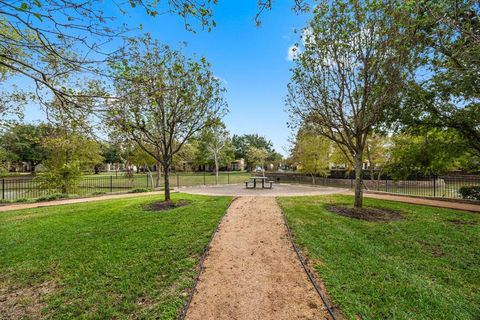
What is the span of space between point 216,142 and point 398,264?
1101 inches

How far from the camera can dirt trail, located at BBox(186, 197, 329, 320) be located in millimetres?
2824

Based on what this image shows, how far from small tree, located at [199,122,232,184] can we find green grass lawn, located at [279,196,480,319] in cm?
561

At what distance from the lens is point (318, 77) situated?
8086 millimetres

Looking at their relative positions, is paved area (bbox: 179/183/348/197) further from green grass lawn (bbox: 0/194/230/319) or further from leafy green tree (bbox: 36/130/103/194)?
leafy green tree (bbox: 36/130/103/194)

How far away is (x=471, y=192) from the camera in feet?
33.7

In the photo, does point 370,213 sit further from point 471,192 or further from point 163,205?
point 163,205

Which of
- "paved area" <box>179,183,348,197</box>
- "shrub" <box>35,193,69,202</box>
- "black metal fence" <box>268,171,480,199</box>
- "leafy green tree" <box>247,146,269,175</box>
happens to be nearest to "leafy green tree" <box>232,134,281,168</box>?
"leafy green tree" <box>247,146,269,175</box>

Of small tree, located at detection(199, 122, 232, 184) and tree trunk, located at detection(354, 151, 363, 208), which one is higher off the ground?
small tree, located at detection(199, 122, 232, 184)

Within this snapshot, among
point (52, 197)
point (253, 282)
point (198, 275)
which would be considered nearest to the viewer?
point (253, 282)

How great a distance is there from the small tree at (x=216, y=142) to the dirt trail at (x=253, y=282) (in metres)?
5.88

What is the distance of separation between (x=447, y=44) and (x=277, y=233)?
276 inches

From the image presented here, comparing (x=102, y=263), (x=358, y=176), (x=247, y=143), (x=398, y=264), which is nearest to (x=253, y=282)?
(x=398, y=264)

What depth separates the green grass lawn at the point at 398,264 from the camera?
2922 millimetres

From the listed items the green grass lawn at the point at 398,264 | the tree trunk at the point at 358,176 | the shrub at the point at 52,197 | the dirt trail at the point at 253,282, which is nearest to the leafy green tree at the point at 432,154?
the green grass lawn at the point at 398,264
